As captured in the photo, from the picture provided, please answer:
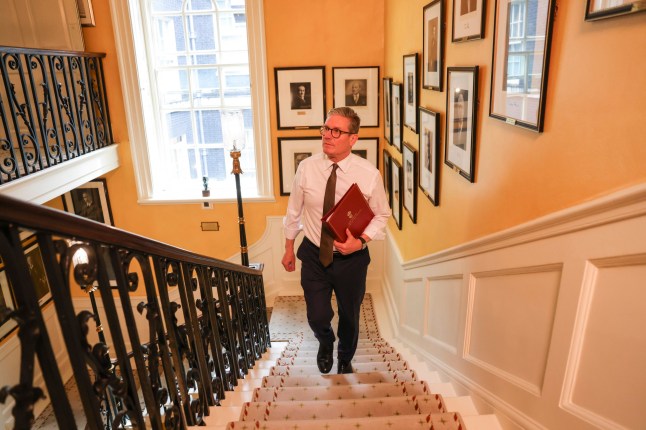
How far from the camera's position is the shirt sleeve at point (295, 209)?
281cm

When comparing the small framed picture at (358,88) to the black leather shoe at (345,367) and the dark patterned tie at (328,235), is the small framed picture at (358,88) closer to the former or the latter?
the dark patterned tie at (328,235)

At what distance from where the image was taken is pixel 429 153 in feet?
10.3

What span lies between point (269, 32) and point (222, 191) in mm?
2023

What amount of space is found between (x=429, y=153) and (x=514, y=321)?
1.51 metres

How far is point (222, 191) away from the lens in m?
5.87

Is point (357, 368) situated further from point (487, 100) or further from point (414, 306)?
point (487, 100)

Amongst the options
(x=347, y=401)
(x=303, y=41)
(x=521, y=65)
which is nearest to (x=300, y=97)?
(x=303, y=41)

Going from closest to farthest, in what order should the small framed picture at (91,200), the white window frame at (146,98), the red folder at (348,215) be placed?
1. the red folder at (348,215)
2. the white window frame at (146,98)
3. the small framed picture at (91,200)

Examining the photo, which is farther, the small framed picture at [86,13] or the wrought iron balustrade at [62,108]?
the small framed picture at [86,13]

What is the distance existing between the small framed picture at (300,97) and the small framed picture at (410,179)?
1.63 m

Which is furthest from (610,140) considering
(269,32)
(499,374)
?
(269,32)

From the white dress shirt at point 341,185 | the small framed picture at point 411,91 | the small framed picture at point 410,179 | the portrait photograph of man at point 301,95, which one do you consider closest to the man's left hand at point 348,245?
the white dress shirt at point 341,185

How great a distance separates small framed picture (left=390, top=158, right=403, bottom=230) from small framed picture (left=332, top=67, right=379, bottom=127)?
0.89 m

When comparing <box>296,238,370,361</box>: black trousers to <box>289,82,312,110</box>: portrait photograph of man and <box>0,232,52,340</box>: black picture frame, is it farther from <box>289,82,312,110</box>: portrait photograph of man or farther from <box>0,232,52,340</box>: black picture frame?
<box>0,232,52,340</box>: black picture frame
